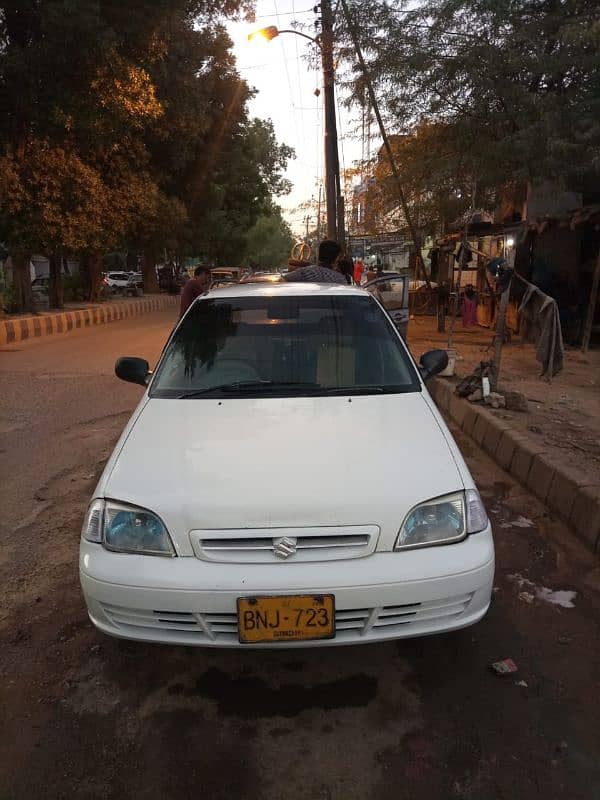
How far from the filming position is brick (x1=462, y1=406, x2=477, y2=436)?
19.9 ft

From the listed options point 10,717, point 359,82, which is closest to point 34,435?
point 10,717

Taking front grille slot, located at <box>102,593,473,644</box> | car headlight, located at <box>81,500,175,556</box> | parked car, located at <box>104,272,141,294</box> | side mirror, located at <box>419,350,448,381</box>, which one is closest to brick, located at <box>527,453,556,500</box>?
side mirror, located at <box>419,350,448,381</box>

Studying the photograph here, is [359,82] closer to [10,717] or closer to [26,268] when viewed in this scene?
[26,268]

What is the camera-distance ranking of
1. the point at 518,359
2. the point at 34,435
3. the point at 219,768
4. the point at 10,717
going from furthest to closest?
the point at 518,359, the point at 34,435, the point at 10,717, the point at 219,768

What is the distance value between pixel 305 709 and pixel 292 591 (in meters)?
0.54

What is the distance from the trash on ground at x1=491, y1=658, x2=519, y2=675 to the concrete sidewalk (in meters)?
1.32

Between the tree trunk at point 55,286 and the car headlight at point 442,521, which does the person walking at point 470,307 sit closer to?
the tree trunk at point 55,286

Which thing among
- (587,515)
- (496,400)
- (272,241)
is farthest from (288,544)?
(272,241)

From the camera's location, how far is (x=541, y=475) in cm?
438

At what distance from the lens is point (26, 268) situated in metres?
16.4

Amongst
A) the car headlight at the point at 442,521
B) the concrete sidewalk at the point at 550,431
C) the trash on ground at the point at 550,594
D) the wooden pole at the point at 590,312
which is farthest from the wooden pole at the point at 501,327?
the car headlight at the point at 442,521

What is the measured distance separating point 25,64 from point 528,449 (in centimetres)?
1308

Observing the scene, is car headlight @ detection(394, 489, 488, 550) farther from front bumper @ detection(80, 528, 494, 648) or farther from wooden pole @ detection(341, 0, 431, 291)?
wooden pole @ detection(341, 0, 431, 291)

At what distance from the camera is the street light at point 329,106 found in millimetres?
13350
